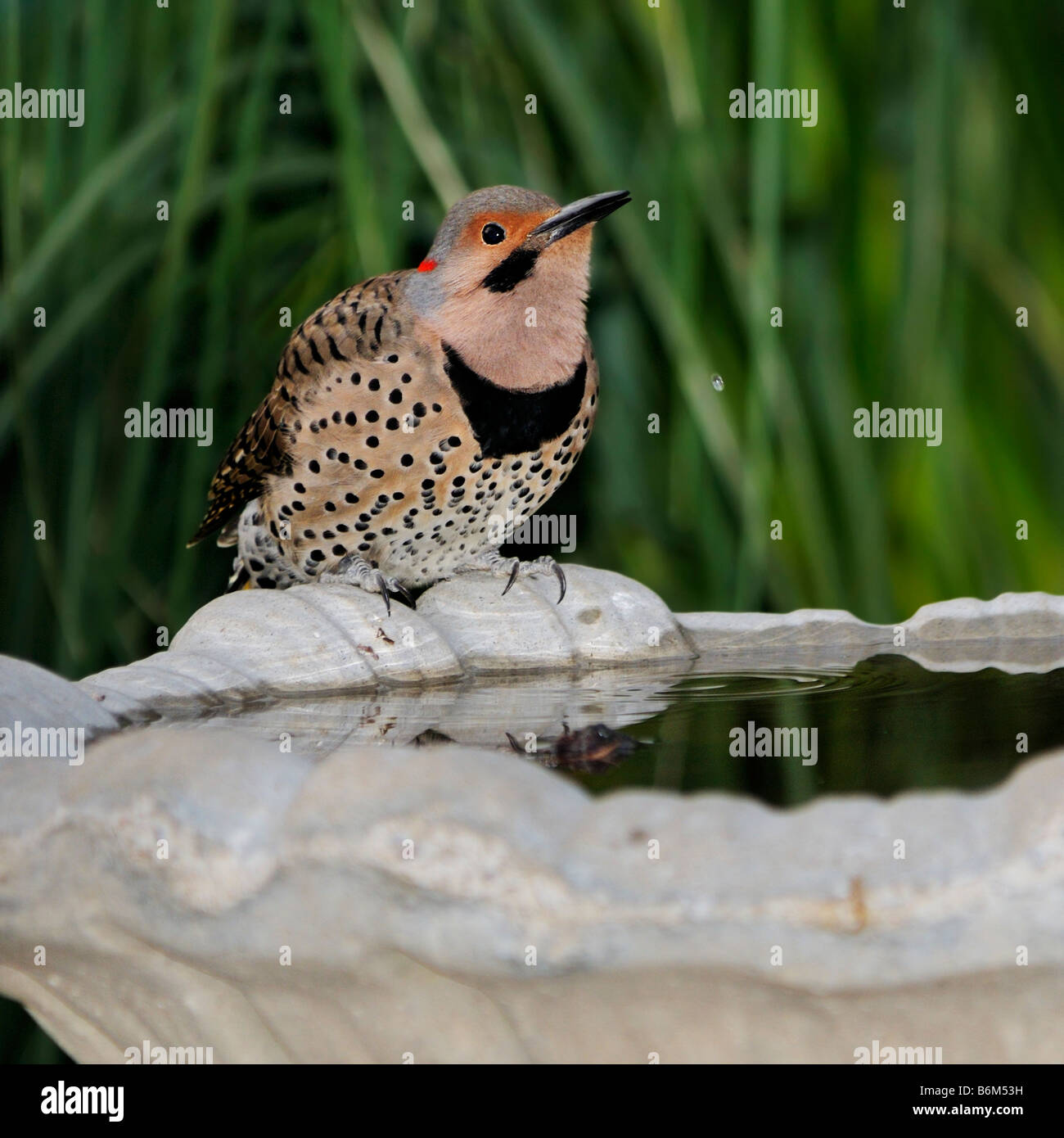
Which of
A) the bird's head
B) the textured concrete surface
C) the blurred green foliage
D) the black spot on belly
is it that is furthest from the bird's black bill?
the textured concrete surface

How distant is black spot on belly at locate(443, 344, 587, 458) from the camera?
258 centimetres

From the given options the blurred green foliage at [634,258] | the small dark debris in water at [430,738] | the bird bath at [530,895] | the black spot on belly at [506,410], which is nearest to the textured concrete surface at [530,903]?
the bird bath at [530,895]

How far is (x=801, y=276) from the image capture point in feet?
10.2

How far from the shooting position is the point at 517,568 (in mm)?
2557

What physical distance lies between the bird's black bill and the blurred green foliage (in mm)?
433

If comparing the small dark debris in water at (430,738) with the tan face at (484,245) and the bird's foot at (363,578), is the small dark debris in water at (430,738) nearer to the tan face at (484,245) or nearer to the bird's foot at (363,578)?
the bird's foot at (363,578)

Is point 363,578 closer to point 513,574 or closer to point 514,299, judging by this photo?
point 513,574

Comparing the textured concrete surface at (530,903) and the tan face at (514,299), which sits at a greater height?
the tan face at (514,299)

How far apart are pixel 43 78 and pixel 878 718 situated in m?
2.48

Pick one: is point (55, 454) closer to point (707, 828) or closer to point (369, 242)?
point (369, 242)

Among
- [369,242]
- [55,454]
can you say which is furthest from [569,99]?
[55,454]

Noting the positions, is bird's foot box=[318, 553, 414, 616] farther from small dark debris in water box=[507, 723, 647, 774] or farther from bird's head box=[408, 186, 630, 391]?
small dark debris in water box=[507, 723, 647, 774]

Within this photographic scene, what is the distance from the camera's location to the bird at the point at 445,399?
258cm

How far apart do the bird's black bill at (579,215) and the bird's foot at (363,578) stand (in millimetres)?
665
